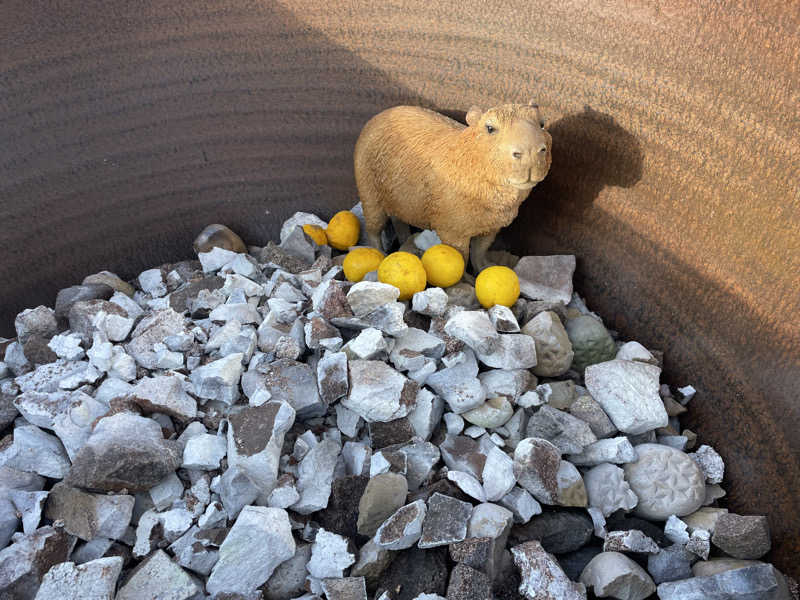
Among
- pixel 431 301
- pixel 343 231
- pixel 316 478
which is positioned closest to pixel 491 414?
pixel 431 301

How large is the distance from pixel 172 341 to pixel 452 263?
0.75 meters

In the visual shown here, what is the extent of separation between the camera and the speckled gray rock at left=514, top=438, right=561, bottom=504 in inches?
48.7

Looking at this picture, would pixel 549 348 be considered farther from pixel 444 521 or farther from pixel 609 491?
pixel 444 521

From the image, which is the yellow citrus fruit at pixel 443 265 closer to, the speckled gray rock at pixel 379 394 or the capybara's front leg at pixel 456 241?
the capybara's front leg at pixel 456 241

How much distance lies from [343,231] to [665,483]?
1.17 m

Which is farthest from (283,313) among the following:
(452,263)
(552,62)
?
(552,62)

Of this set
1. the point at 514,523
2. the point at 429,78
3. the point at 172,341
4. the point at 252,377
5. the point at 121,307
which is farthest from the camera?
the point at 429,78

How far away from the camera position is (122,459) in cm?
121

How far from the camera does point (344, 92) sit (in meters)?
1.88

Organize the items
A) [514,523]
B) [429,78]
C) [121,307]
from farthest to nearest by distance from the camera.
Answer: [429,78]
[121,307]
[514,523]

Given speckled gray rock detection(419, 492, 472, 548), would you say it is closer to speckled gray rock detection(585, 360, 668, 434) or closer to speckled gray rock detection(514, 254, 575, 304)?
speckled gray rock detection(585, 360, 668, 434)

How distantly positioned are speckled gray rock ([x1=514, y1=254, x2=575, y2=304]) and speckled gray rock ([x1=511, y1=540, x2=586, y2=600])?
2.36 ft

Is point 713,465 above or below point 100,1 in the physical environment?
below

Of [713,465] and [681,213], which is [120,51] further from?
[713,465]
